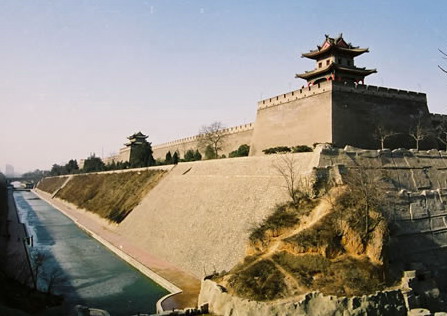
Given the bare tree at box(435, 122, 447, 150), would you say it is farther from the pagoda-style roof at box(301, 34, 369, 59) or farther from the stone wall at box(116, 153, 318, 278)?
the stone wall at box(116, 153, 318, 278)

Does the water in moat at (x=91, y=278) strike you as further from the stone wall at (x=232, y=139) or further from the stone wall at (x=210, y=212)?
the stone wall at (x=232, y=139)

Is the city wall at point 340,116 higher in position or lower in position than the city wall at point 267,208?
higher

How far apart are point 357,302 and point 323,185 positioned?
20.6 ft

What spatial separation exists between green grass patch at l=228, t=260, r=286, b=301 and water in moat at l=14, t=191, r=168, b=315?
4451 millimetres

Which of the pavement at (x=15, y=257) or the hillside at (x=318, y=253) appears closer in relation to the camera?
the hillside at (x=318, y=253)

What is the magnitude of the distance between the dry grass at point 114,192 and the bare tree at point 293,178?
1730 cm

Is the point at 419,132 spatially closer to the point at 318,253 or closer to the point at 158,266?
the point at 318,253

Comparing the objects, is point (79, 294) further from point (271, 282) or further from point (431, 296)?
point (431, 296)

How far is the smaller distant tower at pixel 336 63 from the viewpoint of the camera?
90.0 feet

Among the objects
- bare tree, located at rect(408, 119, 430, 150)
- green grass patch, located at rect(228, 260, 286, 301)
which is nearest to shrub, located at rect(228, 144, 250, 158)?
bare tree, located at rect(408, 119, 430, 150)

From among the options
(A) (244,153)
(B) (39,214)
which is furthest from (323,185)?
(B) (39,214)

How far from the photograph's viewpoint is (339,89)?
80.3 feet

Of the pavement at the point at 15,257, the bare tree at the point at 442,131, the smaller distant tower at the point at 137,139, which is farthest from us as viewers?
the smaller distant tower at the point at 137,139

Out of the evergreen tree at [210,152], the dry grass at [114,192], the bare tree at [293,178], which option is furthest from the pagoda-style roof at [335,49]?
the dry grass at [114,192]
